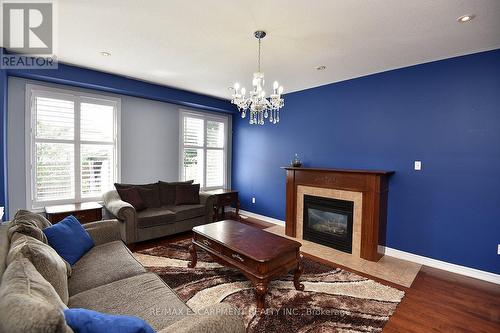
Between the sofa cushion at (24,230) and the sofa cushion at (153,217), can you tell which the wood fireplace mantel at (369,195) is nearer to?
the sofa cushion at (153,217)

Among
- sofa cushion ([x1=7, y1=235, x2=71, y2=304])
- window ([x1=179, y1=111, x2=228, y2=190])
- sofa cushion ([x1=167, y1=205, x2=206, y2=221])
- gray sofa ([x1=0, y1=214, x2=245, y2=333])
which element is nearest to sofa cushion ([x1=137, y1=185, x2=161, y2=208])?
sofa cushion ([x1=167, y1=205, x2=206, y2=221])

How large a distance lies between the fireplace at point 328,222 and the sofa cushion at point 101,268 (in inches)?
114

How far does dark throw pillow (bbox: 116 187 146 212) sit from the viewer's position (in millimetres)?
3795

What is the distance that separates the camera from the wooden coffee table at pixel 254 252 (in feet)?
6.93

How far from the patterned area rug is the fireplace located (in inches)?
30.8

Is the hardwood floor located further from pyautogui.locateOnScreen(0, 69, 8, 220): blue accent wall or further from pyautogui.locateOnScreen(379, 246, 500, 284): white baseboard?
pyautogui.locateOnScreen(0, 69, 8, 220): blue accent wall

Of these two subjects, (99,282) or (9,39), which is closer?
(99,282)

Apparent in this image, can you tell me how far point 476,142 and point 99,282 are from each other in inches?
166

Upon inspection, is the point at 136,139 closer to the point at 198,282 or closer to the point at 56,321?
the point at 198,282

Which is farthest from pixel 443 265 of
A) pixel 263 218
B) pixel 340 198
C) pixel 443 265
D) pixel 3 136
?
pixel 3 136

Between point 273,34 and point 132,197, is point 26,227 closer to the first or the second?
point 132,197

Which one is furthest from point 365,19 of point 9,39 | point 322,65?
point 9,39

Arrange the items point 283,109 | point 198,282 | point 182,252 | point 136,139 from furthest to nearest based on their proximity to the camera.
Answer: point 283,109, point 136,139, point 182,252, point 198,282

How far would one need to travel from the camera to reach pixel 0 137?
300 centimetres
